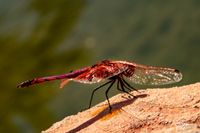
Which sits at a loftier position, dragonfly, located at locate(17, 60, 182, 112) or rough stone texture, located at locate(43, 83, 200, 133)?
dragonfly, located at locate(17, 60, 182, 112)

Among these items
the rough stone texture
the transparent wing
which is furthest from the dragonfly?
the rough stone texture

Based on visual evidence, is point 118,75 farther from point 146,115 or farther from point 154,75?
point 146,115

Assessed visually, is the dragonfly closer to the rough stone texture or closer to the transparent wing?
the transparent wing

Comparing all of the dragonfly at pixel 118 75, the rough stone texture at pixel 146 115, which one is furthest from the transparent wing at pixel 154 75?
the rough stone texture at pixel 146 115

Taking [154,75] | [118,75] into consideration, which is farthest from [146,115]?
[154,75]

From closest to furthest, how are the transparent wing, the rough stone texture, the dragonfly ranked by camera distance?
the rough stone texture → the dragonfly → the transparent wing

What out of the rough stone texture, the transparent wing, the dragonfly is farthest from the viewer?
the transparent wing
